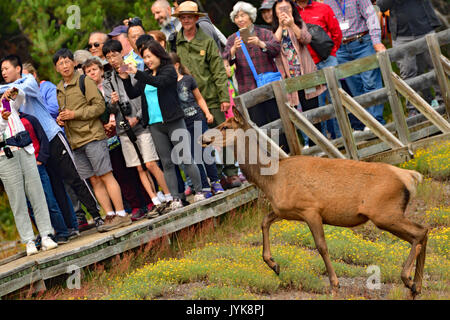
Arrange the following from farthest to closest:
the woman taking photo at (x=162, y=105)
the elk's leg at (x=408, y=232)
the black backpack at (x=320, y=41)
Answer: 1. the black backpack at (x=320, y=41)
2. the woman taking photo at (x=162, y=105)
3. the elk's leg at (x=408, y=232)

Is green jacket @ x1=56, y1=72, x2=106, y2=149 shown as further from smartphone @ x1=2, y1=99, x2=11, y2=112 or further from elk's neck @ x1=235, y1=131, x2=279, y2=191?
elk's neck @ x1=235, y1=131, x2=279, y2=191

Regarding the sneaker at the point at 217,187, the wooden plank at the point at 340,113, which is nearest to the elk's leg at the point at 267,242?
the sneaker at the point at 217,187

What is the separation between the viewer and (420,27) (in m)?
12.4

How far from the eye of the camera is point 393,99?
11141 mm

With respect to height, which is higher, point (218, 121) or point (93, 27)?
point (93, 27)

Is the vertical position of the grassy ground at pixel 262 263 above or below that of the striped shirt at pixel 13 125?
below

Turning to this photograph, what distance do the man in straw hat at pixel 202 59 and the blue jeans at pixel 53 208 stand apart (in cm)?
247

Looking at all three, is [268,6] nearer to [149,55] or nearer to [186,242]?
[149,55]

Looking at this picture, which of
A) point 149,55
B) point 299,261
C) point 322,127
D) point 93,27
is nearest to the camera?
point 299,261

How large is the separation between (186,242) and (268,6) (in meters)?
3.71

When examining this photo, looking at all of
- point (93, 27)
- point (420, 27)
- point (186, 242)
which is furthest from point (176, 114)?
point (93, 27)

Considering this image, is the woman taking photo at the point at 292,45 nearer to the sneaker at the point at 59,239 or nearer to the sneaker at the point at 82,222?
the sneaker at the point at 82,222

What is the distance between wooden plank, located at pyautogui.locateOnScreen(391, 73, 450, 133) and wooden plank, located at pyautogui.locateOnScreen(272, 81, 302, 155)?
6.27ft

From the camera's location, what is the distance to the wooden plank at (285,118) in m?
10.2
